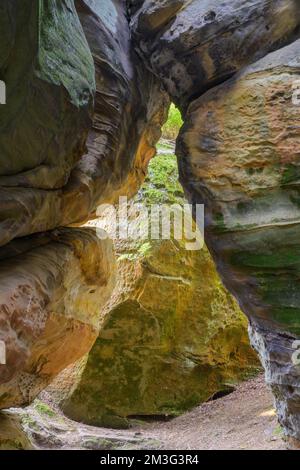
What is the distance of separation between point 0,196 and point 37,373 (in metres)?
2.93

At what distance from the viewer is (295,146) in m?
5.86

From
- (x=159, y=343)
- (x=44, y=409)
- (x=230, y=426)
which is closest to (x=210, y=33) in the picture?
(x=159, y=343)

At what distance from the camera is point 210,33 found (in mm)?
6637

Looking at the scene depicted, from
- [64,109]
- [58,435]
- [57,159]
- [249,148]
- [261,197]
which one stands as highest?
[64,109]

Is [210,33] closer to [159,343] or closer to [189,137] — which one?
[189,137]

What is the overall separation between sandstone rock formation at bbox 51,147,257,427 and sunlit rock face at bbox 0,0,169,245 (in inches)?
136

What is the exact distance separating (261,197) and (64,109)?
8.71 ft

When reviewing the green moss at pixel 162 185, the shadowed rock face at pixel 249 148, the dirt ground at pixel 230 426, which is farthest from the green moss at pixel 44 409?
the green moss at pixel 162 185

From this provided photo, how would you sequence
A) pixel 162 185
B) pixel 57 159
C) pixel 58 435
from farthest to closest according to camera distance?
pixel 162 185 → pixel 58 435 → pixel 57 159

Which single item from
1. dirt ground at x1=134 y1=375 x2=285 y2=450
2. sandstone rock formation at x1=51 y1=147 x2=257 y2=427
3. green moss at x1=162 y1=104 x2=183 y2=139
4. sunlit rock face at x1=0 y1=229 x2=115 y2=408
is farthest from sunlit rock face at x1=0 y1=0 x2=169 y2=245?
green moss at x1=162 y1=104 x2=183 y2=139

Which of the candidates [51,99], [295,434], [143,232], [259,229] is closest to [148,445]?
[295,434]

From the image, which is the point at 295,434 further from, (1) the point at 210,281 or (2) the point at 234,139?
(1) the point at 210,281

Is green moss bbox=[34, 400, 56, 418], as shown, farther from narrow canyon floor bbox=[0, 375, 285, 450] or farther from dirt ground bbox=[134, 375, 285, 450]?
dirt ground bbox=[134, 375, 285, 450]

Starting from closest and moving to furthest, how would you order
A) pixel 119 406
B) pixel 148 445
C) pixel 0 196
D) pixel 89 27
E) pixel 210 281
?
1. pixel 0 196
2. pixel 89 27
3. pixel 148 445
4. pixel 119 406
5. pixel 210 281
